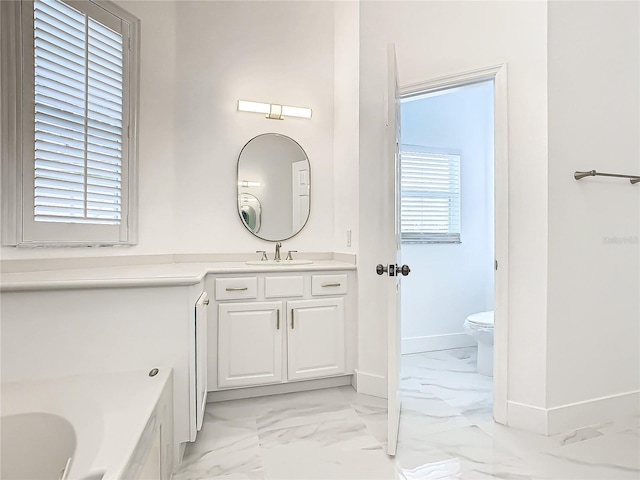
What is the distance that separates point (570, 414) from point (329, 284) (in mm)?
1510

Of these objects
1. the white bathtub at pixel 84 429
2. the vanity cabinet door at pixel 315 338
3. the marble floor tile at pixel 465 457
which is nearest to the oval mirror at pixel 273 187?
the vanity cabinet door at pixel 315 338

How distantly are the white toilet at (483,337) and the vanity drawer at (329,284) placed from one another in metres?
1.02

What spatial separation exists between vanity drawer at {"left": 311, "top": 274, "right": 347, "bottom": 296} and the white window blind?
3.36ft

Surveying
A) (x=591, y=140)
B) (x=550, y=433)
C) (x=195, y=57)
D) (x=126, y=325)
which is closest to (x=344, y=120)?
(x=195, y=57)

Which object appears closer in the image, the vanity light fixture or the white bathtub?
the white bathtub

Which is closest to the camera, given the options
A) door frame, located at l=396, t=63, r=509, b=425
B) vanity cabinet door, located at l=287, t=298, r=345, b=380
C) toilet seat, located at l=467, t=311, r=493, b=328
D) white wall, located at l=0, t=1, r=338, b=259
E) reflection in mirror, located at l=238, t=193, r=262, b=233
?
door frame, located at l=396, t=63, r=509, b=425

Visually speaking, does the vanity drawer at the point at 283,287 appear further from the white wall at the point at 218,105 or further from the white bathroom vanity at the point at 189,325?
the white wall at the point at 218,105

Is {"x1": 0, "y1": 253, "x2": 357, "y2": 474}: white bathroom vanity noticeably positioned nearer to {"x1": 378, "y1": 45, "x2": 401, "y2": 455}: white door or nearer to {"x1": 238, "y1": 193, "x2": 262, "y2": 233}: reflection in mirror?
{"x1": 238, "y1": 193, "x2": 262, "y2": 233}: reflection in mirror

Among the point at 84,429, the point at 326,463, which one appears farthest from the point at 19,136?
the point at 326,463

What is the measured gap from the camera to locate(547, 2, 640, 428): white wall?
1.96 meters

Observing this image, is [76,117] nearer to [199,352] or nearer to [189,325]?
[189,325]

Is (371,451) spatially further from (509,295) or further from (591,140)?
(591,140)

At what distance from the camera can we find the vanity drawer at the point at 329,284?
2.49 metres

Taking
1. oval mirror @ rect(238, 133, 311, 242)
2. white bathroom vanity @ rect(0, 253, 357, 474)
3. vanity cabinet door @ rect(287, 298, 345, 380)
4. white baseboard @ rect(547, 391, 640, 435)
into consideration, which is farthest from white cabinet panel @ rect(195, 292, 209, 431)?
white baseboard @ rect(547, 391, 640, 435)
